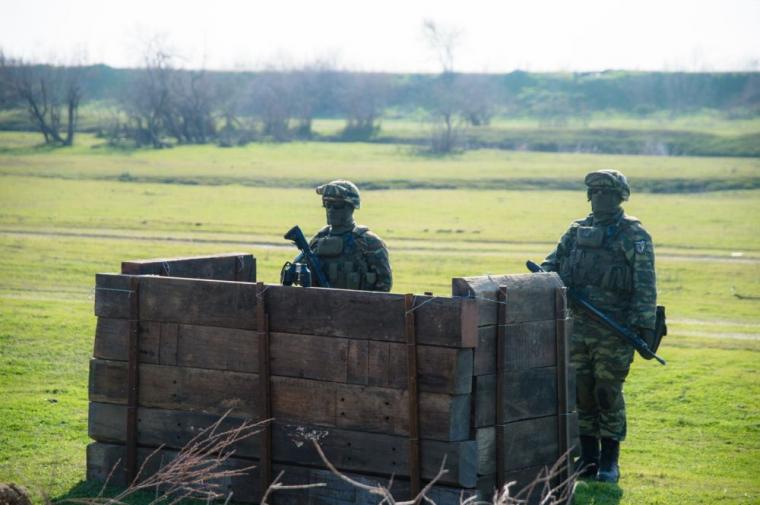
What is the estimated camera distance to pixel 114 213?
123 feet

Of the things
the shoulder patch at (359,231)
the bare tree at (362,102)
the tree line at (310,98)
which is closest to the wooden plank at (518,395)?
the shoulder patch at (359,231)

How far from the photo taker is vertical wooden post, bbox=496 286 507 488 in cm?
745

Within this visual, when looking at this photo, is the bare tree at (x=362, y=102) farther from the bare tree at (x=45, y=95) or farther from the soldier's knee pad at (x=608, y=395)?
the soldier's knee pad at (x=608, y=395)

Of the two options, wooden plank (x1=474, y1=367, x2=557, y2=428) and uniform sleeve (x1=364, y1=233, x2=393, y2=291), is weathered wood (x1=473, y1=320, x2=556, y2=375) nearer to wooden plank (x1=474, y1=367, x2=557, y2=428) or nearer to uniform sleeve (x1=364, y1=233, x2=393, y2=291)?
wooden plank (x1=474, y1=367, x2=557, y2=428)

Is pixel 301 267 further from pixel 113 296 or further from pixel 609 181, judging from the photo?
pixel 609 181

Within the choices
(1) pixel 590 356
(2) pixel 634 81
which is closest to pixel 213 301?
(1) pixel 590 356

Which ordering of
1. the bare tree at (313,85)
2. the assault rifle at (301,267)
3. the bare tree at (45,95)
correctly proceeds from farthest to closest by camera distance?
the bare tree at (313,85), the bare tree at (45,95), the assault rifle at (301,267)

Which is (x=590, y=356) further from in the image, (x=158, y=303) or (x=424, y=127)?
(x=424, y=127)

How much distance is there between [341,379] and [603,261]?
298 cm

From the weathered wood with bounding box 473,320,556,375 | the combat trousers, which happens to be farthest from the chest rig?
the weathered wood with bounding box 473,320,556,375

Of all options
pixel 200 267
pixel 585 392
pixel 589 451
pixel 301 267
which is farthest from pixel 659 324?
pixel 200 267

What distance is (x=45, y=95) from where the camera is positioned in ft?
251

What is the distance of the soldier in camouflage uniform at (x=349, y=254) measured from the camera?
9688 mm

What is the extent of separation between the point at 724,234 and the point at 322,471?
28.7m
